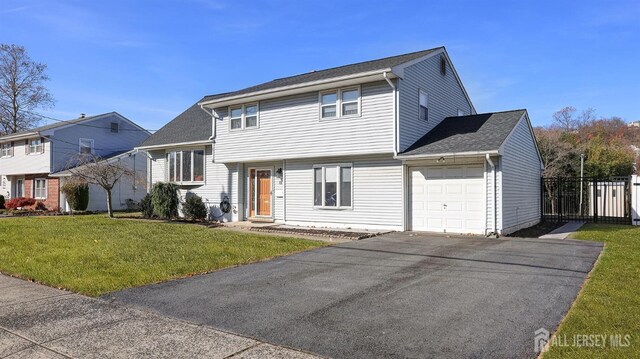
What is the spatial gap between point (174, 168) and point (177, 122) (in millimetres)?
3583

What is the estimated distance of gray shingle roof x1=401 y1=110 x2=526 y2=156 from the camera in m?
13.1

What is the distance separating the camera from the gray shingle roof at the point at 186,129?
2022 cm

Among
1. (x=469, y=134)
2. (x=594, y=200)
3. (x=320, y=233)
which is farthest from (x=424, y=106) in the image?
(x=594, y=200)

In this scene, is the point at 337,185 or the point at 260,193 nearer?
the point at 337,185

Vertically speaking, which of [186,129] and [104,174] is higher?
[186,129]

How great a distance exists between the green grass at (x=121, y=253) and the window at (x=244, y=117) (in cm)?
501

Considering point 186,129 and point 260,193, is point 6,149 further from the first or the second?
point 260,193

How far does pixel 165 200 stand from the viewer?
19062mm

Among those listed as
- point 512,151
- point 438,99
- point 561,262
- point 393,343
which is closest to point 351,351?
point 393,343

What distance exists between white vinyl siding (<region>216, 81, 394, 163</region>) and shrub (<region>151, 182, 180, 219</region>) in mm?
2784

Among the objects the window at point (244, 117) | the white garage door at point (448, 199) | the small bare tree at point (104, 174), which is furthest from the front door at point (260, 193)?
the small bare tree at point (104, 174)

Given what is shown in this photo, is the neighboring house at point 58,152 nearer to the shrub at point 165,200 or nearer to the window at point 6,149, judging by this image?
the window at point 6,149

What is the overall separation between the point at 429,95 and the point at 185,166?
11.5 meters

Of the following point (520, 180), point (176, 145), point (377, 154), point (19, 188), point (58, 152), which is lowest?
point (19, 188)
